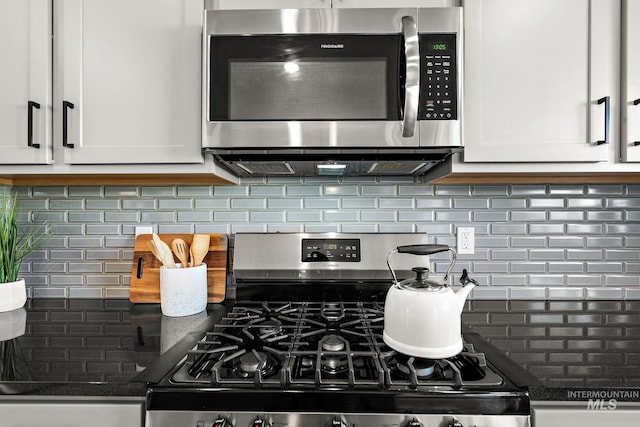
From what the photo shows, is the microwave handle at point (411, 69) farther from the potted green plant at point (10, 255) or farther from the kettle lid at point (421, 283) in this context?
the potted green plant at point (10, 255)

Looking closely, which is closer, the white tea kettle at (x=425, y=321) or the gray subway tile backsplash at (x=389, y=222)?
the white tea kettle at (x=425, y=321)

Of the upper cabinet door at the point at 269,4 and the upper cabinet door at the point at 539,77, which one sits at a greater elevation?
the upper cabinet door at the point at 269,4

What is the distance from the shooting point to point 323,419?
800 mm

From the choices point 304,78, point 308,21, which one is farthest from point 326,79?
point 308,21

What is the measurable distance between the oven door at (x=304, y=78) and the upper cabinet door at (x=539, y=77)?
243mm

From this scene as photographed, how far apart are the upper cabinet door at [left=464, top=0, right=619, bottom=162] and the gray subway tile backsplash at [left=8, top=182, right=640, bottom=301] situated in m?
0.39

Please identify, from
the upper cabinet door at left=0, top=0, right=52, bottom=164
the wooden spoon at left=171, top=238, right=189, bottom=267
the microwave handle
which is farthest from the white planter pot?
the microwave handle

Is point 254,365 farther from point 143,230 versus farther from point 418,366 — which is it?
point 143,230

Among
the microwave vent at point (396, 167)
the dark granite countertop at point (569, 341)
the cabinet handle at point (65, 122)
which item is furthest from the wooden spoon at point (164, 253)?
the dark granite countertop at point (569, 341)

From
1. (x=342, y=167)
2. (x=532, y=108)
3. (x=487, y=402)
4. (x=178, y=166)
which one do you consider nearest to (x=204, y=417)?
(x=487, y=402)

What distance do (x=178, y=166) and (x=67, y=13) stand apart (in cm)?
61

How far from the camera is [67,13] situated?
1.19m

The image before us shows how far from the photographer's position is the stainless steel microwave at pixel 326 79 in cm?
112

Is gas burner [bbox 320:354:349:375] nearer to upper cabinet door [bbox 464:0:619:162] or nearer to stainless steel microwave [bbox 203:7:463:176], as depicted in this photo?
stainless steel microwave [bbox 203:7:463:176]
